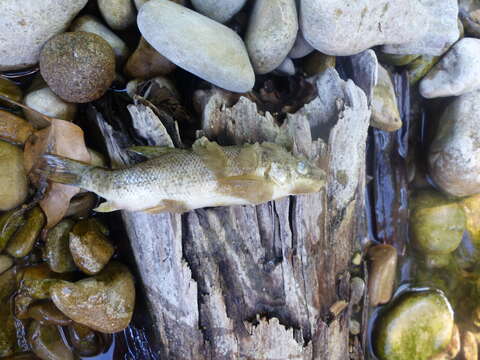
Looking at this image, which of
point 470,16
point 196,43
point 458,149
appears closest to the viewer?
point 196,43

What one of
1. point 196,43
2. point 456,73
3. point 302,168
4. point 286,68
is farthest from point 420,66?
point 196,43

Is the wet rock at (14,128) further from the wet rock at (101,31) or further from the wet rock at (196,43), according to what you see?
the wet rock at (196,43)

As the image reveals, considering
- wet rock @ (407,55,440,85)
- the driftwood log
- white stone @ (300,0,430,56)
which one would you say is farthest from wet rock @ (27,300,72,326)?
wet rock @ (407,55,440,85)

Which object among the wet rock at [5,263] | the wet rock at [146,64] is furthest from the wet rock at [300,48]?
the wet rock at [5,263]

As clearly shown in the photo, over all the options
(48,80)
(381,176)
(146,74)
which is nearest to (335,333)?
(381,176)

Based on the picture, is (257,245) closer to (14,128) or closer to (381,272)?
(381,272)

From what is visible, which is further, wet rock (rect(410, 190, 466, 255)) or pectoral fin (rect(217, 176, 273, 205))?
wet rock (rect(410, 190, 466, 255))

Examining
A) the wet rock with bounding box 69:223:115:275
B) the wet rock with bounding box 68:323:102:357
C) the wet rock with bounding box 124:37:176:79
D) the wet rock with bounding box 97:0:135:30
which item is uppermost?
the wet rock with bounding box 97:0:135:30

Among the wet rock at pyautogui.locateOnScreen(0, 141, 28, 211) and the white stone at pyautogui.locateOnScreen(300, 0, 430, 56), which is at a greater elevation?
the white stone at pyautogui.locateOnScreen(300, 0, 430, 56)

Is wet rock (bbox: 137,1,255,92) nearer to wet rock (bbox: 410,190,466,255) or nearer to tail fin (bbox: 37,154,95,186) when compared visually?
tail fin (bbox: 37,154,95,186)
